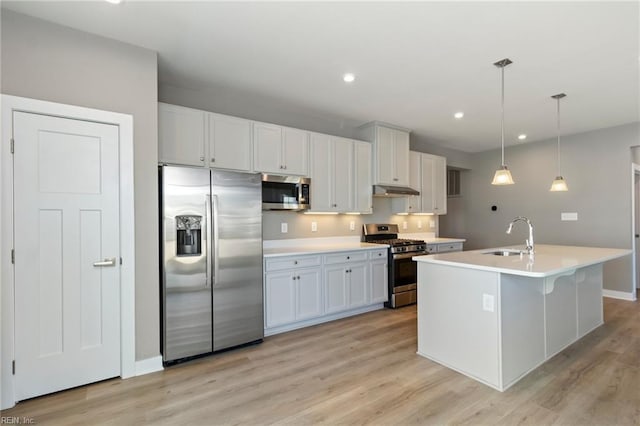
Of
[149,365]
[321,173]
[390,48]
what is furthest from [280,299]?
[390,48]

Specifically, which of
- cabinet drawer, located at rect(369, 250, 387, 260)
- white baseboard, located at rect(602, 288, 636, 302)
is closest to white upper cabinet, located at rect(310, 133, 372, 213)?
cabinet drawer, located at rect(369, 250, 387, 260)

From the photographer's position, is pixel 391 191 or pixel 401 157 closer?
pixel 391 191

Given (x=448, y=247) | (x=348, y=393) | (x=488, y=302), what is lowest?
(x=348, y=393)

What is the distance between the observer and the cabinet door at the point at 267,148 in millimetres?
3680

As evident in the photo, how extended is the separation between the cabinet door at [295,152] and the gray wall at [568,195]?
4402 mm

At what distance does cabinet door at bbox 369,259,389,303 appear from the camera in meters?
4.39

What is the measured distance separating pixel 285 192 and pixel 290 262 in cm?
87

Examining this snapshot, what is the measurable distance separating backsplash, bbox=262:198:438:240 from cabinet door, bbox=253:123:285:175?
643mm

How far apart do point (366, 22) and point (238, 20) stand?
91 centimetres

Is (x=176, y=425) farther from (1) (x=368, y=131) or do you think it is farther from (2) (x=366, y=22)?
(1) (x=368, y=131)

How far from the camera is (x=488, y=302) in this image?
8.17ft

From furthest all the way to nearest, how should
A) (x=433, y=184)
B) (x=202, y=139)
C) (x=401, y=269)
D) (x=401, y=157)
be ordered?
(x=433, y=184), (x=401, y=157), (x=401, y=269), (x=202, y=139)

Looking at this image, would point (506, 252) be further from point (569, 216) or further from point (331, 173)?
point (569, 216)

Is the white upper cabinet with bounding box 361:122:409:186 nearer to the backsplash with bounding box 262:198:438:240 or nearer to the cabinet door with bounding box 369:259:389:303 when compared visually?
the backsplash with bounding box 262:198:438:240
